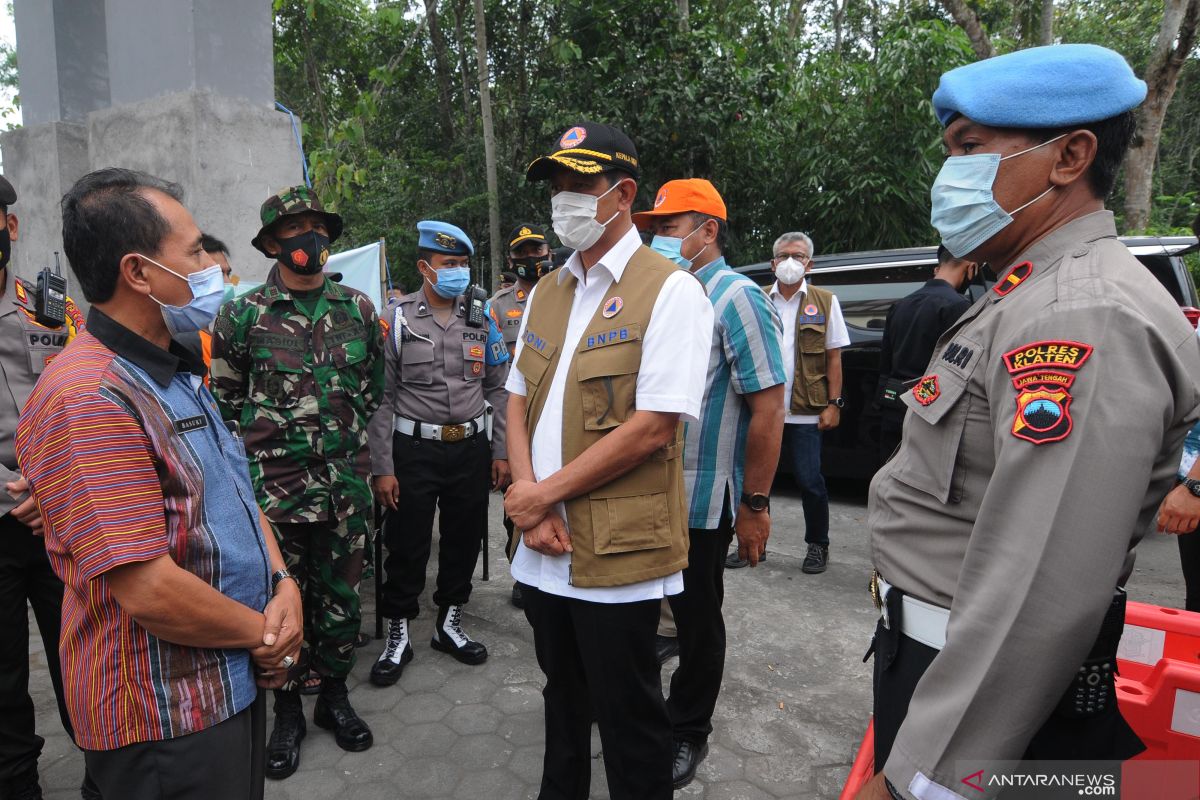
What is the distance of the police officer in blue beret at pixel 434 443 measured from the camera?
132 inches

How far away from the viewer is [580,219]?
1.94 m

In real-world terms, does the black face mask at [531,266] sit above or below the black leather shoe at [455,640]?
above

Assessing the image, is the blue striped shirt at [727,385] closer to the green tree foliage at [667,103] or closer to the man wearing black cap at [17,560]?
the man wearing black cap at [17,560]

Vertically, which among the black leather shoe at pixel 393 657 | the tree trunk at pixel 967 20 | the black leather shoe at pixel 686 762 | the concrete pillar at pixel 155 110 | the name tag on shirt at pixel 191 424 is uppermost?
the tree trunk at pixel 967 20

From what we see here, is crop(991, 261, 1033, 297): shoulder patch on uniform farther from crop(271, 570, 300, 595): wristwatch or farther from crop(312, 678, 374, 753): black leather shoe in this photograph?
crop(312, 678, 374, 753): black leather shoe

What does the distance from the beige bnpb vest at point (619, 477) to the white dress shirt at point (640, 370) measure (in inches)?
1.4

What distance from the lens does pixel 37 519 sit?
7.07 ft

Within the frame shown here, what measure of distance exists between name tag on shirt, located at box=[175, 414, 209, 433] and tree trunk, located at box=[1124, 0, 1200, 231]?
900 cm

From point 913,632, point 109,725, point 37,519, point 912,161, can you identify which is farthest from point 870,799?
point 912,161

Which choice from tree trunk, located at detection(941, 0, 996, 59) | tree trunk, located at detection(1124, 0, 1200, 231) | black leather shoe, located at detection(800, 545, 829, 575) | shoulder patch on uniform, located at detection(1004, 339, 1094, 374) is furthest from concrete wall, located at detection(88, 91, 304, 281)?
tree trunk, located at detection(941, 0, 996, 59)

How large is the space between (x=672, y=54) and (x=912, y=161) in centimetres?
363

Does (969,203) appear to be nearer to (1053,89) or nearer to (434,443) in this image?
(1053,89)

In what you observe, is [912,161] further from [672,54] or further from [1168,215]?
[1168,215]

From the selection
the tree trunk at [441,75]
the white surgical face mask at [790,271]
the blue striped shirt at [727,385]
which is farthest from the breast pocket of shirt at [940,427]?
the tree trunk at [441,75]
